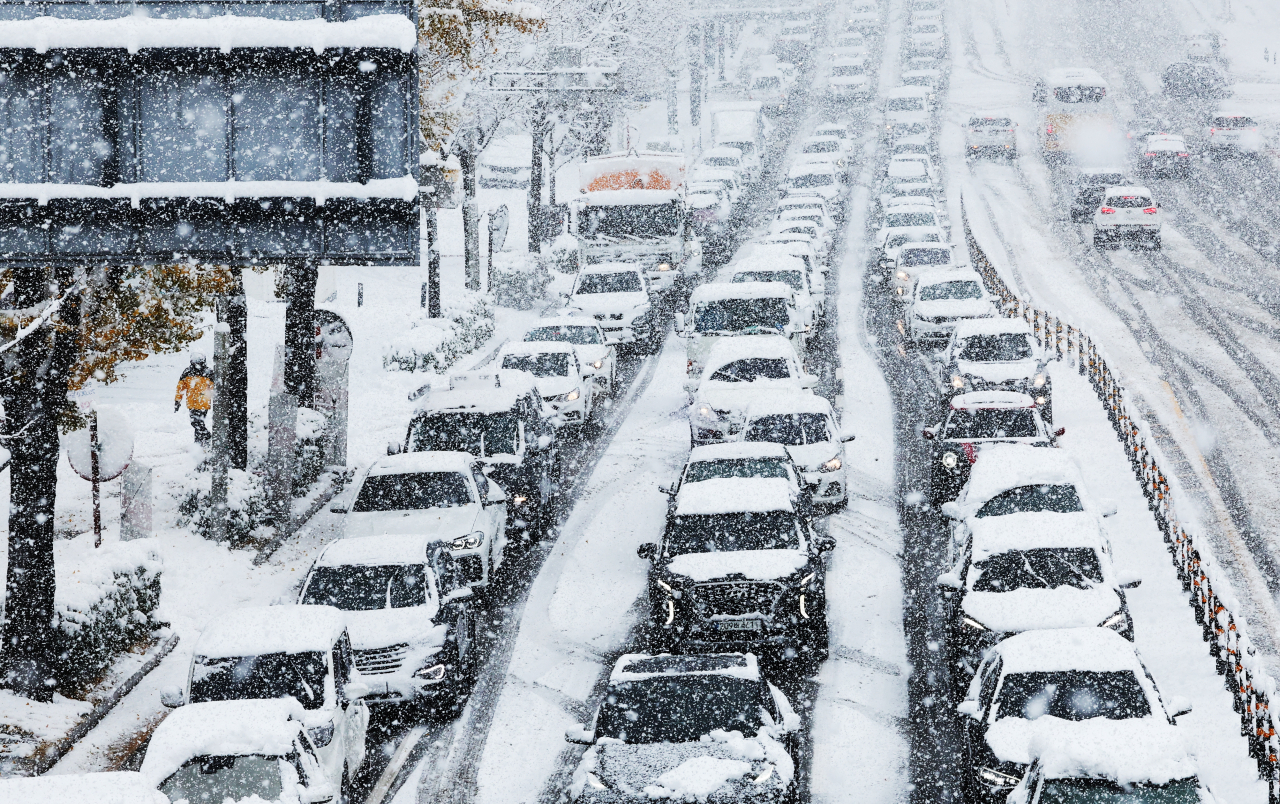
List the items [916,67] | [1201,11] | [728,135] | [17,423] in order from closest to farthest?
1. [17,423]
2. [728,135]
3. [916,67]
4. [1201,11]

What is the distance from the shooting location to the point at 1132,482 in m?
20.9

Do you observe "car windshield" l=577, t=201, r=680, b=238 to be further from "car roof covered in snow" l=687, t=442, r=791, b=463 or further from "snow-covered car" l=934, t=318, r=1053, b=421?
"car roof covered in snow" l=687, t=442, r=791, b=463

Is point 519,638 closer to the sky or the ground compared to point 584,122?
closer to the ground

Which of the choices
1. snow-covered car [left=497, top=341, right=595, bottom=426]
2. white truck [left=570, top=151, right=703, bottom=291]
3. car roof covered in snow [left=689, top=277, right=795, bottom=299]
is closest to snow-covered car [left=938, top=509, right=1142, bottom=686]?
snow-covered car [left=497, top=341, right=595, bottom=426]

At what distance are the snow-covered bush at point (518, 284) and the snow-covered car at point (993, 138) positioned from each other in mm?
22483

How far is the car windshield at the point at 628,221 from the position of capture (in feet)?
114

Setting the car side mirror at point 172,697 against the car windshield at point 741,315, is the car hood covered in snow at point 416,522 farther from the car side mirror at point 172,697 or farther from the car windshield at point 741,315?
the car windshield at point 741,315

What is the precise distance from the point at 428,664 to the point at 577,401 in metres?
11.0

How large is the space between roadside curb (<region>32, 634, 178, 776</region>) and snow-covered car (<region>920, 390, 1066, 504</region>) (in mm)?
10082

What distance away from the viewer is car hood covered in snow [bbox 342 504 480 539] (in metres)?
17.0

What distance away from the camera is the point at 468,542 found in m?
17.0

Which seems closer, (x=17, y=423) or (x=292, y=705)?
(x=292, y=705)

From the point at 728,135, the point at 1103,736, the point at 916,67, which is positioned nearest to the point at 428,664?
the point at 1103,736

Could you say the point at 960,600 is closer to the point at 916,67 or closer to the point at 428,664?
the point at 428,664
